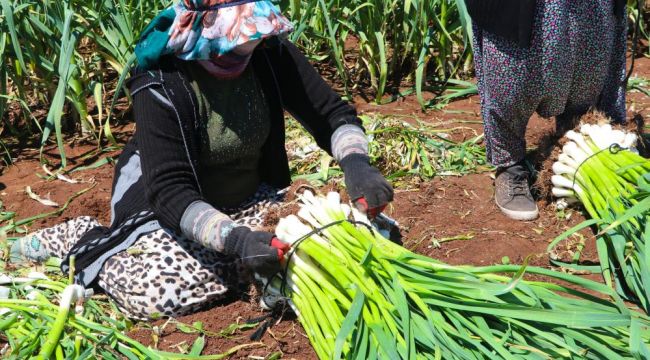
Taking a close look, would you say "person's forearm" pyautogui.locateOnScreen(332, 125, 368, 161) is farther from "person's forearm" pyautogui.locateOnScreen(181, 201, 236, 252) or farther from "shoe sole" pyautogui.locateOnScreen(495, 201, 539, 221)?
"shoe sole" pyautogui.locateOnScreen(495, 201, 539, 221)

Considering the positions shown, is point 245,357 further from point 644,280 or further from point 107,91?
point 107,91

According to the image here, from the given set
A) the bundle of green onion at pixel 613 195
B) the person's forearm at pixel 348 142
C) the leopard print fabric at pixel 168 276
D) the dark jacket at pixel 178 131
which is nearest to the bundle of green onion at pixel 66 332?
the leopard print fabric at pixel 168 276

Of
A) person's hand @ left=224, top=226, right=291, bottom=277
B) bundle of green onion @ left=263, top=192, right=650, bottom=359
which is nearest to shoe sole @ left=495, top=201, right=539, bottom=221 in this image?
bundle of green onion @ left=263, top=192, right=650, bottom=359

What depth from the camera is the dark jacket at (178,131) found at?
6.85 ft

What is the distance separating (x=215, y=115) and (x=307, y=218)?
1.30 feet

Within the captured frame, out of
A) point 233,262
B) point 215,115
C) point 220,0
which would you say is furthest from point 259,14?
point 233,262

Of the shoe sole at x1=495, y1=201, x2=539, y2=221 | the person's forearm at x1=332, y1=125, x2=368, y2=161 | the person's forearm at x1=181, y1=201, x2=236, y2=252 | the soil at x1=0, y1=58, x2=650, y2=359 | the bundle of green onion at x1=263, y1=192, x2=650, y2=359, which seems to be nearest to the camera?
the bundle of green onion at x1=263, y1=192, x2=650, y2=359

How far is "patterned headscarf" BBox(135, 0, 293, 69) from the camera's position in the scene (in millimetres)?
1959

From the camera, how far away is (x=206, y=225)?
203cm

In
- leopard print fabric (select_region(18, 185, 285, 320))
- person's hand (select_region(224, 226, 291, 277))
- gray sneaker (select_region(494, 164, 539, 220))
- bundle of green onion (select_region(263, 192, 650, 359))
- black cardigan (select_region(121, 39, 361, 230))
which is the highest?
black cardigan (select_region(121, 39, 361, 230))

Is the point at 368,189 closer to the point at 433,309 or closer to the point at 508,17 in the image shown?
the point at 433,309

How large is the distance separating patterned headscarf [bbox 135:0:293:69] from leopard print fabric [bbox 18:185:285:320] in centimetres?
53

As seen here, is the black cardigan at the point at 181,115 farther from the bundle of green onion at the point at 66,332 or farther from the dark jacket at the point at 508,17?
the dark jacket at the point at 508,17

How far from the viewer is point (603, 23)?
2.38 meters
